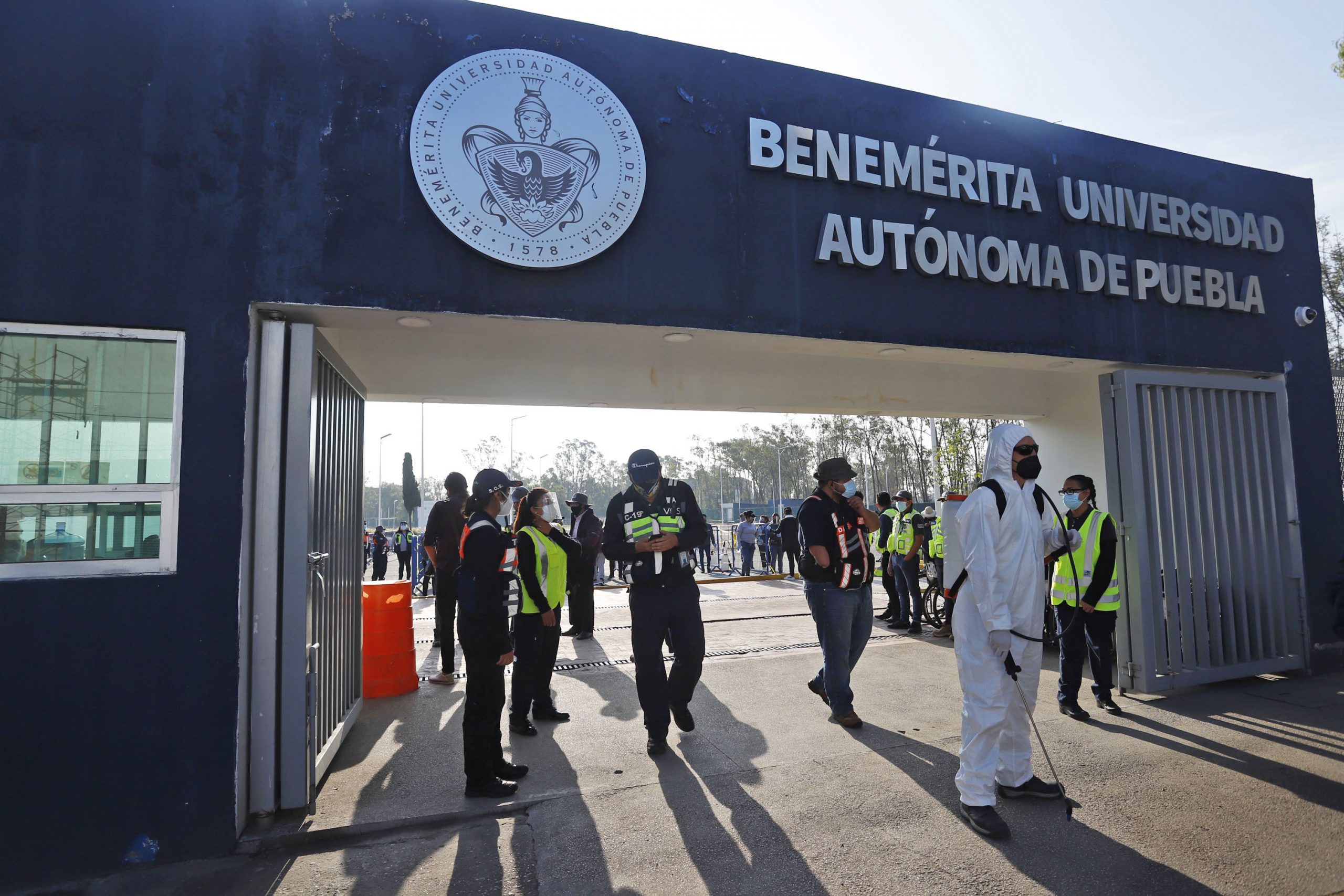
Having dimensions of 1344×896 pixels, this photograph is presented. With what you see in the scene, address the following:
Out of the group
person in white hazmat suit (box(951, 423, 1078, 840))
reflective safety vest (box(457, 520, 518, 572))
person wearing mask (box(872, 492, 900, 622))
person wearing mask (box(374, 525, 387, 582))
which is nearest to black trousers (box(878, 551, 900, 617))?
person wearing mask (box(872, 492, 900, 622))

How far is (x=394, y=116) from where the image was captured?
454cm

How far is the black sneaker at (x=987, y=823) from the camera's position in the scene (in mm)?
3555

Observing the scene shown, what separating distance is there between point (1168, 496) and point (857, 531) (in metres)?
3.08

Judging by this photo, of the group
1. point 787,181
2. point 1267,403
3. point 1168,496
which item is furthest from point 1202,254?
point 787,181

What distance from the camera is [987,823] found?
3.60 meters

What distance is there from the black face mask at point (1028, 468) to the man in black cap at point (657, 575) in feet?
6.61

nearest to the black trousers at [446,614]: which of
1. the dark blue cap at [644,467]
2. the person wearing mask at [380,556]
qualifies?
the dark blue cap at [644,467]

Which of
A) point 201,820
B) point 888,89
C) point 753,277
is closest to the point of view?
point 201,820

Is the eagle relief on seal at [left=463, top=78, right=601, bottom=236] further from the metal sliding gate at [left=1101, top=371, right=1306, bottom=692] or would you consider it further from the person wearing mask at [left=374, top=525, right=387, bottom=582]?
the person wearing mask at [left=374, top=525, right=387, bottom=582]

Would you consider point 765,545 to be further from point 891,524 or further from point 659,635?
point 659,635

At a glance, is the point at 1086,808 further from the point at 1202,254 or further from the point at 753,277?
the point at 1202,254

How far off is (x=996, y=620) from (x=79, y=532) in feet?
15.1

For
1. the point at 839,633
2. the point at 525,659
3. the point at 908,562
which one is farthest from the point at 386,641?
the point at 908,562

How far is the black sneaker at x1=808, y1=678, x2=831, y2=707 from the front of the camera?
18.5 feet
